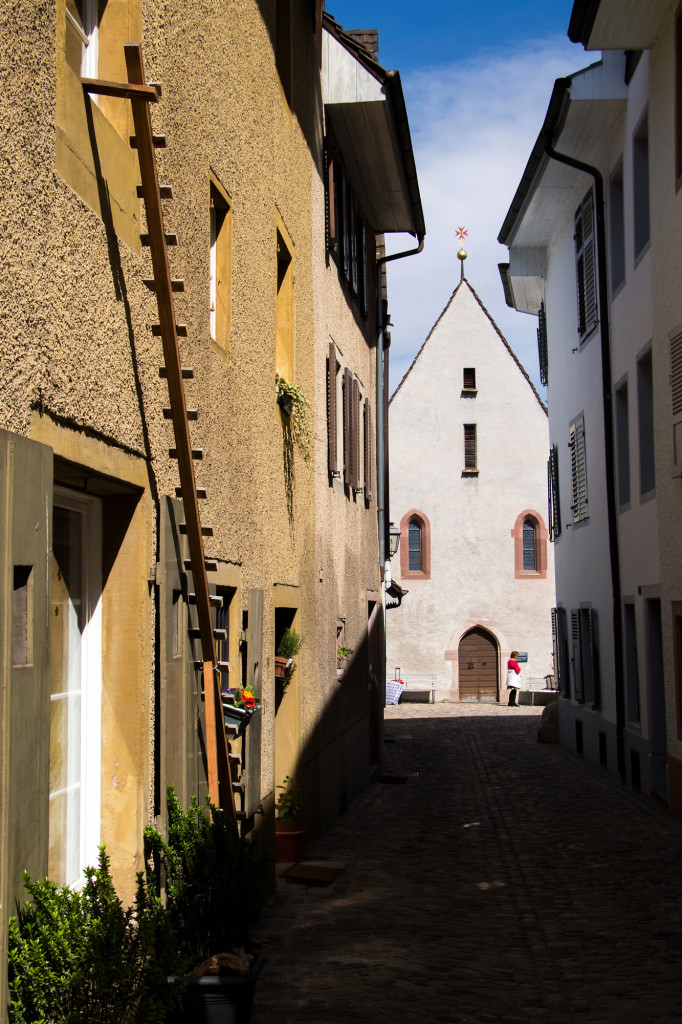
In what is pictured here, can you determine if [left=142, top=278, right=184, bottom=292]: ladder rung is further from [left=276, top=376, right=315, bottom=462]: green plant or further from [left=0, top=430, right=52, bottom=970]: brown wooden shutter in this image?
[left=276, top=376, right=315, bottom=462]: green plant

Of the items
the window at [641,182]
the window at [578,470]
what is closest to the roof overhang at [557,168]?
the window at [641,182]

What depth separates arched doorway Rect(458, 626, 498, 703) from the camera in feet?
108

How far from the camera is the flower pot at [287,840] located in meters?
9.16

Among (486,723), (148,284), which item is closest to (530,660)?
(486,723)

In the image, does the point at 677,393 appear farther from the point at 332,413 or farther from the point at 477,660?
the point at 477,660

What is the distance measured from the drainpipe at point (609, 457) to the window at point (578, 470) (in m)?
2.16

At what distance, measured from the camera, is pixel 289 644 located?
904cm

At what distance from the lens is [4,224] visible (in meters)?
3.20

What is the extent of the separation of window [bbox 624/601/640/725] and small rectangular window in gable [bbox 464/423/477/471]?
1906 centimetres

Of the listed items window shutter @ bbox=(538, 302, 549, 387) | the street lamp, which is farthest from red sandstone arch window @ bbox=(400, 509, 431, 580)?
the street lamp

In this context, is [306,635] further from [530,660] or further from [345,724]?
[530,660]

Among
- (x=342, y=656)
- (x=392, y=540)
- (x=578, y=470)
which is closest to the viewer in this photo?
(x=342, y=656)

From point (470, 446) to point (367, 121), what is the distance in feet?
70.3

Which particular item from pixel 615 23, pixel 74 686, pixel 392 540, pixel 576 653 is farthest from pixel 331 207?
pixel 392 540
